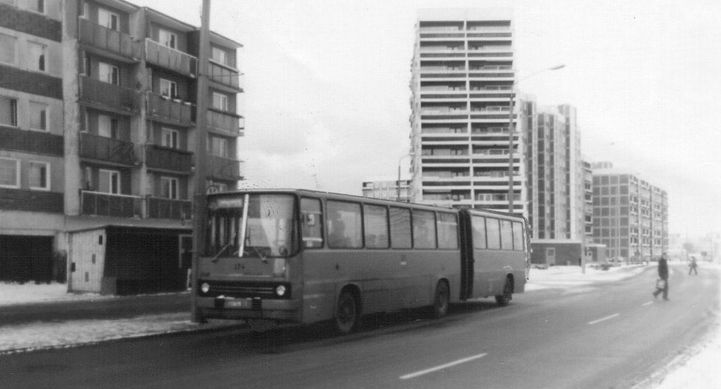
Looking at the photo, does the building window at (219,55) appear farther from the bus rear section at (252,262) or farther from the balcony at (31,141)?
the bus rear section at (252,262)

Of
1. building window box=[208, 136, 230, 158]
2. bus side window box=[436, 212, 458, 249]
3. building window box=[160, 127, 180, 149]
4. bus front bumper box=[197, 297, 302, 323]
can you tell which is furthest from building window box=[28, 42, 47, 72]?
bus front bumper box=[197, 297, 302, 323]

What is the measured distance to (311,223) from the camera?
14.4m

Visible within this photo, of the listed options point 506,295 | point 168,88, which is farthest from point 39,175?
point 506,295

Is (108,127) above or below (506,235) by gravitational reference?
above

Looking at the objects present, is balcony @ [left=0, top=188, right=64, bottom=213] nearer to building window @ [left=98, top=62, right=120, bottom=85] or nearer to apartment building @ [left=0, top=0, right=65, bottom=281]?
apartment building @ [left=0, top=0, right=65, bottom=281]

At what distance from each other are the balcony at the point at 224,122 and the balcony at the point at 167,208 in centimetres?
596

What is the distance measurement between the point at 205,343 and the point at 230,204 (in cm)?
259

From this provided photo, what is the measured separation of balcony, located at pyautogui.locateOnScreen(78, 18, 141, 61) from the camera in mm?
38291

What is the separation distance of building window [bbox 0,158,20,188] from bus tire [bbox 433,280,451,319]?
22.2 m

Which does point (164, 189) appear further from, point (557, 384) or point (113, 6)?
point (557, 384)

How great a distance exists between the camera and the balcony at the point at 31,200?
33656 millimetres

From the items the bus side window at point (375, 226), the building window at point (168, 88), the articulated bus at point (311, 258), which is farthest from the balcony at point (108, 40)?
the bus side window at point (375, 226)

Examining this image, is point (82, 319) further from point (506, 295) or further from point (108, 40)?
point (108, 40)

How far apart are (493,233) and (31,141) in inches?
885
